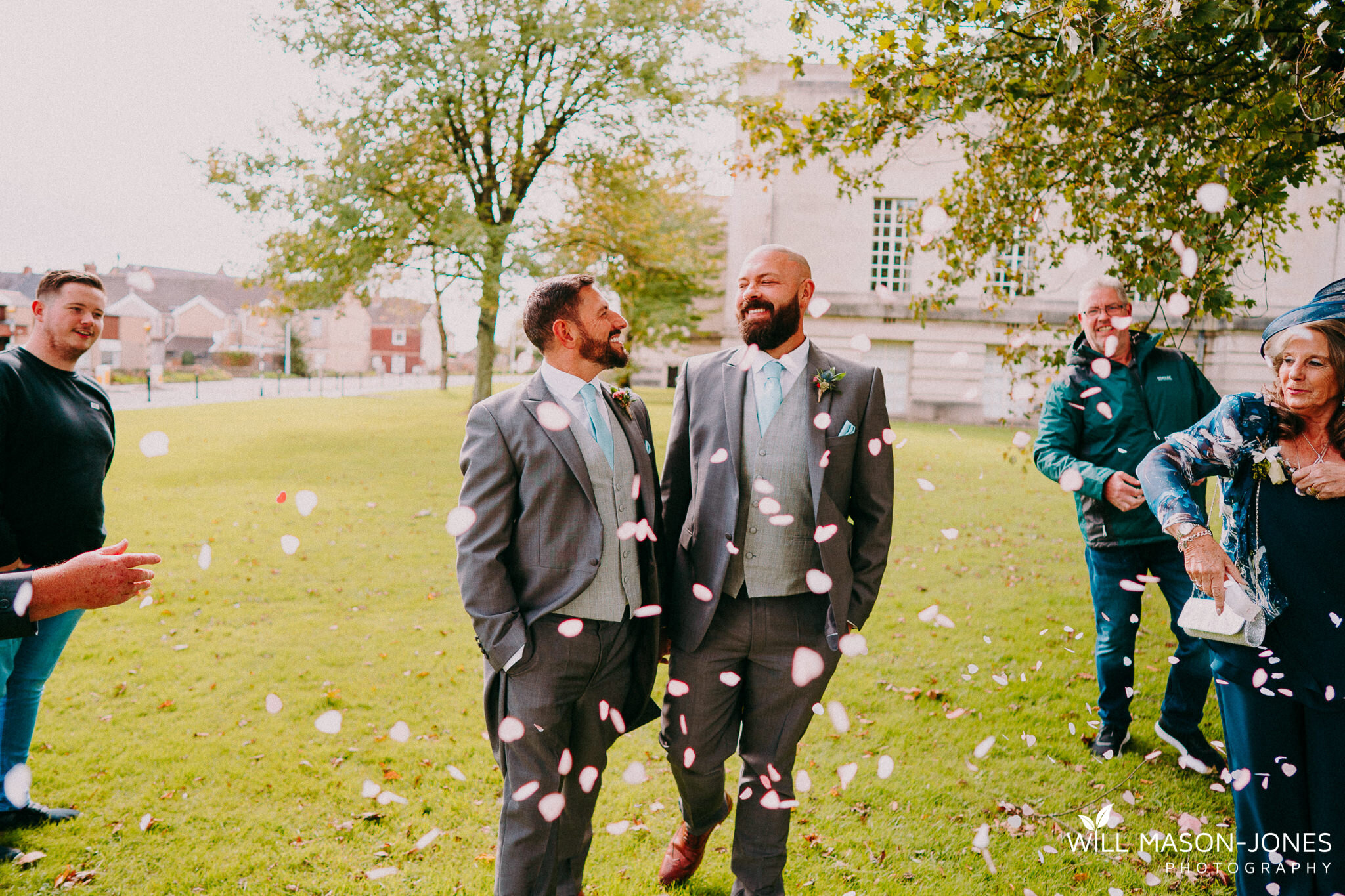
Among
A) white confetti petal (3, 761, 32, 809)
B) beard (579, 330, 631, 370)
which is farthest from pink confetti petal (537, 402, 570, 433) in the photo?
white confetti petal (3, 761, 32, 809)

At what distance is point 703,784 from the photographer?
312 cm

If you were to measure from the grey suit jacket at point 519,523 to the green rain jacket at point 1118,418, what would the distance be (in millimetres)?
2512

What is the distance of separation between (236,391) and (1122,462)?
3856 cm

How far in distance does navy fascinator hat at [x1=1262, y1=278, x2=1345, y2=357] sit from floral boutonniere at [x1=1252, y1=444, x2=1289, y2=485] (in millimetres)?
334

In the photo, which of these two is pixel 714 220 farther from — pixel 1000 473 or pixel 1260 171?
pixel 1260 171

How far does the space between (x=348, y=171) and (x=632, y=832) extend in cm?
1598

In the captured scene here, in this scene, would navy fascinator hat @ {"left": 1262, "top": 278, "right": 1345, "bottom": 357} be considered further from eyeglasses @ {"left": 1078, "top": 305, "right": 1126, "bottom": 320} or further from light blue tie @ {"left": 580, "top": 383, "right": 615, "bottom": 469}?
light blue tie @ {"left": 580, "top": 383, "right": 615, "bottom": 469}

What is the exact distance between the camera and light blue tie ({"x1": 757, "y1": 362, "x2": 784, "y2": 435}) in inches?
120

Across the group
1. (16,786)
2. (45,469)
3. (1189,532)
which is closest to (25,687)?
(16,786)

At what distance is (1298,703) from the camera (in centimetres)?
265

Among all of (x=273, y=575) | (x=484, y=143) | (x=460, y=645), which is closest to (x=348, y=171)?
(x=484, y=143)

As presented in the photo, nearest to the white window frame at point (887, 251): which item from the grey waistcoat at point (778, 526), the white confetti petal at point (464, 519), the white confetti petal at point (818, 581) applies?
the grey waistcoat at point (778, 526)

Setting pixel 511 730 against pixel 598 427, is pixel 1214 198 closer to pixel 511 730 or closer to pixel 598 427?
pixel 598 427

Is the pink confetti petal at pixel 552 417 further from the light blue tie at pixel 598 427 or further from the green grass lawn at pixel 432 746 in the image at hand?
the green grass lawn at pixel 432 746
